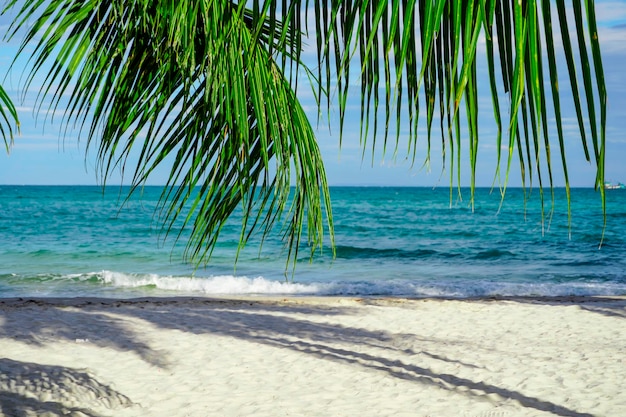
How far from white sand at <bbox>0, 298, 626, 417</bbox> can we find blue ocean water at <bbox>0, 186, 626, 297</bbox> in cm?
103

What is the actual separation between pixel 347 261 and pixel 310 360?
1457 cm

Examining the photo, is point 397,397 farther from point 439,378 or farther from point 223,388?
point 223,388

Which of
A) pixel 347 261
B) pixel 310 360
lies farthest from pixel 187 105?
pixel 347 261

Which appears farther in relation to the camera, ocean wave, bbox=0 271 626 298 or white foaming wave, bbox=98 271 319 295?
white foaming wave, bbox=98 271 319 295

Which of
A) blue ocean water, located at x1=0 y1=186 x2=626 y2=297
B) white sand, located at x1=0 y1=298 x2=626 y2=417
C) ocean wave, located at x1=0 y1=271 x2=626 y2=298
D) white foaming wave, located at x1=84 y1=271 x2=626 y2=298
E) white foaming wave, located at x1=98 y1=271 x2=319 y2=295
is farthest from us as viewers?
blue ocean water, located at x1=0 y1=186 x2=626 y2=297

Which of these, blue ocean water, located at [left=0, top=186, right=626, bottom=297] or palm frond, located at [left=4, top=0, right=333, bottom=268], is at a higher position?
palm frond, located at [left=4, top=0, right=333, bottom=268]

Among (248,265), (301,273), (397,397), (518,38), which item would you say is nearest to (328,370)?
(397,397)

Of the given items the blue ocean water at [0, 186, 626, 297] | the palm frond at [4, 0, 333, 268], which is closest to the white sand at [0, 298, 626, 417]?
the blue ocean water at [0, 186, 626, 297]

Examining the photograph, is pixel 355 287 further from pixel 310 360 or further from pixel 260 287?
pixel 310 360

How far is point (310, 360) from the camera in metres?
6.89

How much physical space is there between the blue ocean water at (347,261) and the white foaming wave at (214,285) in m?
0.02

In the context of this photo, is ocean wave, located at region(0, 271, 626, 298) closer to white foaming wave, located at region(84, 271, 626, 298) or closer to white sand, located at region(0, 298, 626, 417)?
white foaming wave, located at region(84, 271, 626, 298)

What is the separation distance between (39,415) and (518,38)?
4.97 m

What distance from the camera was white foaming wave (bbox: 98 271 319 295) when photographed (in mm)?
14625
